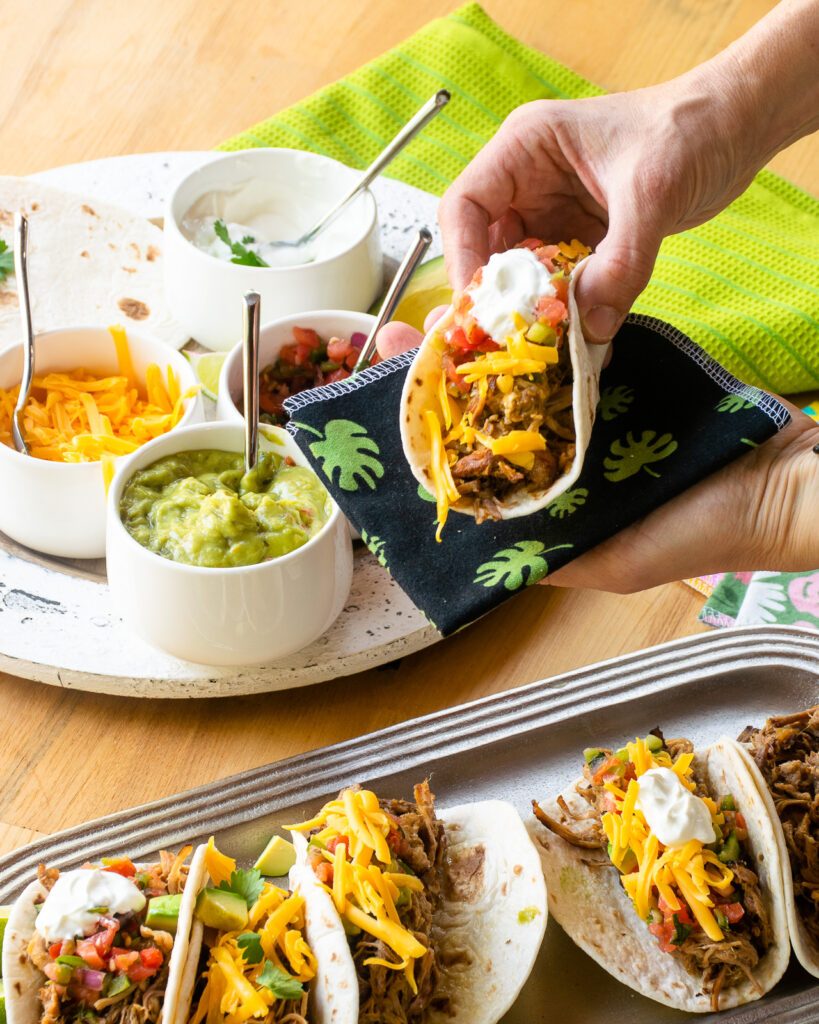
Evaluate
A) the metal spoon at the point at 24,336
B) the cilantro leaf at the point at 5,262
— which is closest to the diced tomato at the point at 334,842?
the metal spoon at the point at 24,336

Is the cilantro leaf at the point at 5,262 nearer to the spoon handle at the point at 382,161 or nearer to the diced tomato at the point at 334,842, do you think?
the spoon handle at the point at 382,161

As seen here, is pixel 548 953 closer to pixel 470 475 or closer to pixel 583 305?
pixel 470 475

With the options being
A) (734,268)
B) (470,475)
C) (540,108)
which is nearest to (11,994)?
(470,475)

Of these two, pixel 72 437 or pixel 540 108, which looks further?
pixel 72 437

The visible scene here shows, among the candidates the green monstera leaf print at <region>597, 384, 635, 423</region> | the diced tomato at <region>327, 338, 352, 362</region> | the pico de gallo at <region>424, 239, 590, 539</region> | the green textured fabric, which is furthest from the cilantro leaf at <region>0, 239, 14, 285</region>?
the green monstera leaf print at <region>597, 384, 635, 423</region>

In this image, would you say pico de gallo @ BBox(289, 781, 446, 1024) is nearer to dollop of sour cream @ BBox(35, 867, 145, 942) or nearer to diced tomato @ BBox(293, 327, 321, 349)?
dollop of sour cream @ BBox(35, 867, 145, 942)

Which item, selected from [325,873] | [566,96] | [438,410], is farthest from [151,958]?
[566,96]
